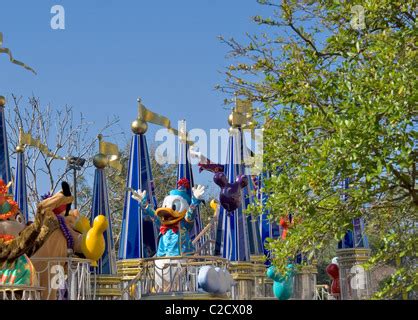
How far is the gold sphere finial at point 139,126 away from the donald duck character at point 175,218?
1.35m

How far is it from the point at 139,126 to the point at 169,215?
76.9 inches

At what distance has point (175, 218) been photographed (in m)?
12.4

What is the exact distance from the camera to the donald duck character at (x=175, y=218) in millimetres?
Result: 12336

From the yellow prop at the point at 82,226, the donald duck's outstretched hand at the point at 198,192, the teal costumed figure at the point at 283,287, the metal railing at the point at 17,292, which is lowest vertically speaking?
the metal railing at the point at 17,292

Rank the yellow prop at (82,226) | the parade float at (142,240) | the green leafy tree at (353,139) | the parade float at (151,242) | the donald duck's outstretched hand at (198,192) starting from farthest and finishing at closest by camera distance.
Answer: the donald duck's outstretched hand at (198,192) < the yellow prop at (82,226) < the parade float at (151,242) < the parade float at (142,240) < the green leafy tree at (353,139)

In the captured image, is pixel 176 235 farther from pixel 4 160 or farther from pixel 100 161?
pixel 4 160

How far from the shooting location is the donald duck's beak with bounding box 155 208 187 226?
40.6ft

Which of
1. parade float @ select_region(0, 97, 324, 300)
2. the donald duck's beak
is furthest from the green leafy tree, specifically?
the donald duck's beak

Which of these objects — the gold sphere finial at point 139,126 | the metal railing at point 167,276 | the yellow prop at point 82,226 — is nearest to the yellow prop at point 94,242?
the yellow prop at point 82,226

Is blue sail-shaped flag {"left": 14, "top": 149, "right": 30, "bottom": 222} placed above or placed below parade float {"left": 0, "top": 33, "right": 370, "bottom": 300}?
above

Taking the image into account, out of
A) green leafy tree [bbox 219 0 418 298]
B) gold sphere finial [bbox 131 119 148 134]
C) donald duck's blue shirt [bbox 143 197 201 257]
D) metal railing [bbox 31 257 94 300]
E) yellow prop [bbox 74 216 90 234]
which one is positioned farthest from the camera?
gold sphere finial [bbox 131 119 148 134]

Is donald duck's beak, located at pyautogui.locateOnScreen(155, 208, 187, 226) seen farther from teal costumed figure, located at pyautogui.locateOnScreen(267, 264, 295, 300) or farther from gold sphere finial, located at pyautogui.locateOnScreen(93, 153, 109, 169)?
teal costumed figure, located at pyautogui.locateOnScreen(267, 264, 295, 300)

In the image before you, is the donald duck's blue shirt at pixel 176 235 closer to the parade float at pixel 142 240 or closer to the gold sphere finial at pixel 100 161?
the parade float at pixel 142 240
